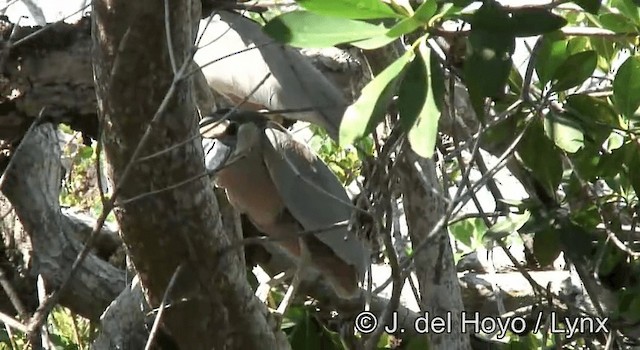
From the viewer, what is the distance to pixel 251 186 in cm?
166

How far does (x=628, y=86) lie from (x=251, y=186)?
2.21ft

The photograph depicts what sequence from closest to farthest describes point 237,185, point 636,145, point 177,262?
point 177,262, point 636,145, point 237,185

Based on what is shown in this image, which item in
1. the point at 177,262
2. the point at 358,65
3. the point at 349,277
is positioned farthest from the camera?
the point at 358,65

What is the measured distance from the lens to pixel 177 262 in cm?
129

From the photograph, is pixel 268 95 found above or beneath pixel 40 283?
above

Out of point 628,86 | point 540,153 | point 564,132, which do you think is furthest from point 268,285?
point 628,86

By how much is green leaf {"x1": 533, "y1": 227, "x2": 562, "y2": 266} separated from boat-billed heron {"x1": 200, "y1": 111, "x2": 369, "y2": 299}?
0.34 meters

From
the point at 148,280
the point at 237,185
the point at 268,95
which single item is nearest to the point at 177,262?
the point at 148,280

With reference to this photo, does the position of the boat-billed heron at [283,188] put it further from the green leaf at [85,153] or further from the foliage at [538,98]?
the green leaf at [85,153]

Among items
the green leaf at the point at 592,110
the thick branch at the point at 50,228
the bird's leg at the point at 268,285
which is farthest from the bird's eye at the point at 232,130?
the thick branch at the point at 50,228

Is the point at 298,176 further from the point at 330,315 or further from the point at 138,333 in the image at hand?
the point at 330,315

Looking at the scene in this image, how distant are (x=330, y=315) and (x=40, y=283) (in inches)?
28.0

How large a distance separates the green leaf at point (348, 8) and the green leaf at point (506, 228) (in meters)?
0.85

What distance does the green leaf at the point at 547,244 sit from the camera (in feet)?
5.68
